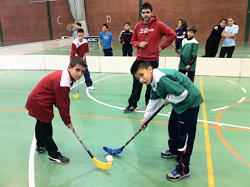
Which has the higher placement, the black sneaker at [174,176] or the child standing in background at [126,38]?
the child standing in background at [126,38]

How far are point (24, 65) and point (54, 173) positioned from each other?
275 inches

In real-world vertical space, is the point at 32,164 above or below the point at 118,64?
below

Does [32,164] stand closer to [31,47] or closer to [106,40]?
[106,40]

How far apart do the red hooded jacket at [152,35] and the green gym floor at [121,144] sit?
1.14m

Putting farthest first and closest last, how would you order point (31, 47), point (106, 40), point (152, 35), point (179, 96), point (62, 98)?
→ 1. point (31, 47)
2. point (106, 40)
3. point (152, 35)
4. point (62, 98)
5. point (179, 96)

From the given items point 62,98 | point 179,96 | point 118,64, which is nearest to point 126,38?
point 118,64

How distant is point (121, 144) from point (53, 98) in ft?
3.97

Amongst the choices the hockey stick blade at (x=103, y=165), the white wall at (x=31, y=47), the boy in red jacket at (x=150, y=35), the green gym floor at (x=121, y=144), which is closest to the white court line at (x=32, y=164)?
the green gym floor at (x=121, y=144)

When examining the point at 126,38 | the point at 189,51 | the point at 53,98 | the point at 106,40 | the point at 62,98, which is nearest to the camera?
the point at 62,98

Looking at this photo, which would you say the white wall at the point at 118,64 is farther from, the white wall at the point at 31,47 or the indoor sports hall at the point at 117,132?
the white wall at the point at 31,47

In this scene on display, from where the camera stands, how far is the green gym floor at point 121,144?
8.24ft

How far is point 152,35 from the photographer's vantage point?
3941mm

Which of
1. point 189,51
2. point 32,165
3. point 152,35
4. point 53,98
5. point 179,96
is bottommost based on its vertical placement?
point 32,165

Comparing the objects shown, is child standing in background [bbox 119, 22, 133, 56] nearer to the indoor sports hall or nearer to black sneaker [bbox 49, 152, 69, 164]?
the indoor sports hall
